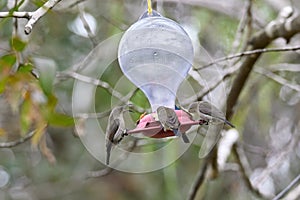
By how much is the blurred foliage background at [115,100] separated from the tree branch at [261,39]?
65 millimetres

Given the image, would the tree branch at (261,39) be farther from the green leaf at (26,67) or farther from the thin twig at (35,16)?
the thin twig at (35,16)

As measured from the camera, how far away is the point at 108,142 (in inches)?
52.0

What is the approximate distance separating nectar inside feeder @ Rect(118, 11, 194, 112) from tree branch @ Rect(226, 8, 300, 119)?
0.49 metres

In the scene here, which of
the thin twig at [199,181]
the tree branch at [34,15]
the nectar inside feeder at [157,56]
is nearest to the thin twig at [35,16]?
the tree branch at [34,15]

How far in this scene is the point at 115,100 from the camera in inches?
71.4

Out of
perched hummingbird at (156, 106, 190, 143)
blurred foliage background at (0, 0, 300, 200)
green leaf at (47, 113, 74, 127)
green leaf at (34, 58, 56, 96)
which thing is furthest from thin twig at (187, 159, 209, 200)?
perched hummingbird at (156, 106, 190, 143)

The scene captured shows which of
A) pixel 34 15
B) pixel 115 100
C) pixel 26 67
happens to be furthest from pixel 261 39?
pixel 34 15

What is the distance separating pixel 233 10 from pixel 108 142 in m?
1.70

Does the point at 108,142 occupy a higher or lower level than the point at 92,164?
higher

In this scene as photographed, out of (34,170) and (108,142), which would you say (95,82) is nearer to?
(108,142)

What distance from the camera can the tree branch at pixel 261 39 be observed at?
71.7 inches

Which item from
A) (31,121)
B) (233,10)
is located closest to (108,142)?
(31,121)

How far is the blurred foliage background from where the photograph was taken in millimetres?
1866

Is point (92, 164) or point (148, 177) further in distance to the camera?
point (148, 177)
